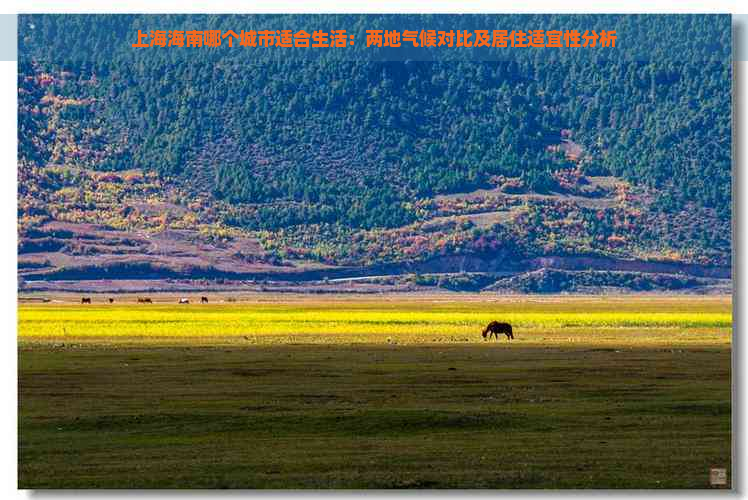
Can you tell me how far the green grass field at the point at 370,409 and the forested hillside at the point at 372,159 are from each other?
6819 cm

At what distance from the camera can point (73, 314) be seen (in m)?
77.8

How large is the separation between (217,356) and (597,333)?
21744 mm

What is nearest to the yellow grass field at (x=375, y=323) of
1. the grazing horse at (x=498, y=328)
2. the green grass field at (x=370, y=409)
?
the green grass field at (x=370, y=409)

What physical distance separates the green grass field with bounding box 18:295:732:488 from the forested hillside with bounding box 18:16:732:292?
68188mm

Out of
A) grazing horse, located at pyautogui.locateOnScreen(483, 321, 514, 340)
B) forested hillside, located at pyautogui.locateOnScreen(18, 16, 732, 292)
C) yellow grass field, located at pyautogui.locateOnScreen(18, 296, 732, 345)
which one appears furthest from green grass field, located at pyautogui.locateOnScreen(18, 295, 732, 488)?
forested hillside, located at pyautogui.locateOnScreen(18, 16, 732, 292)

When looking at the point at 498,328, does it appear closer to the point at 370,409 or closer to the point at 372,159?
the point at 370,409

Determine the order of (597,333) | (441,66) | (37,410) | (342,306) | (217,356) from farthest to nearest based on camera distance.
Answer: (441,66)
(342,306)
(597,333)
(217,356)
(37,410)

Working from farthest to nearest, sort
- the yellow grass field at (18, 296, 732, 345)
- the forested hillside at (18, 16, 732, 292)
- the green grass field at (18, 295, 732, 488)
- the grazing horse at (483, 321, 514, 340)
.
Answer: the forested hillside at (18, 16, 732, 292), the yellow grass field at (18, 296, 732, 345), the grazing horse at (483, 321, 514, 340), the green grass field at (18, 295, 732, 488)

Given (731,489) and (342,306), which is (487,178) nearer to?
(342,306)

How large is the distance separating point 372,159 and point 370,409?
369 feet

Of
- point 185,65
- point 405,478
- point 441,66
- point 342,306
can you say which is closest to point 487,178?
point 441,66

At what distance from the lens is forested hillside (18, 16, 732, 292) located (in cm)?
13162

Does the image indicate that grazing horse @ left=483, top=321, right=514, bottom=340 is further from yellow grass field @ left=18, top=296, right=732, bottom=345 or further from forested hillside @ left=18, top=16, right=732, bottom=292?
forested hillside @ left=18, top=16, right=732, bottom=292

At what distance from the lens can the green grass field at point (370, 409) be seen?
82.0 feet
